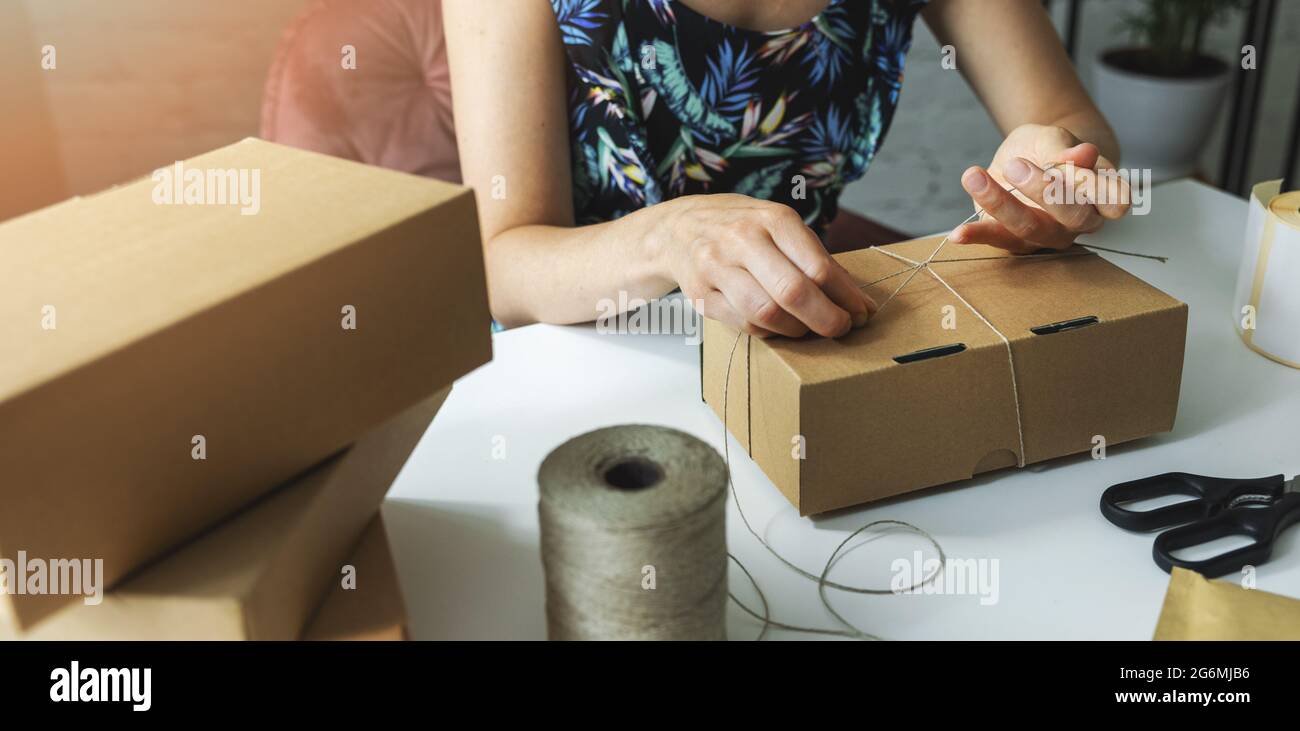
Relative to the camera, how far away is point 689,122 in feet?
3.79

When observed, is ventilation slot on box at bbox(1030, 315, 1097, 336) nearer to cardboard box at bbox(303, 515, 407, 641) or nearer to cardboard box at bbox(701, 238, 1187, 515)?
cardboard box at bbox(701, 238, 1187, 515)

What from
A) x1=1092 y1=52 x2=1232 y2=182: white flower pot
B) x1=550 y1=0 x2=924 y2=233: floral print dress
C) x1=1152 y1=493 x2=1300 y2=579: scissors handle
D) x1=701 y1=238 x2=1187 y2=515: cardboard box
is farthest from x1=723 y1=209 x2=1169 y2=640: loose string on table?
x1=1092 y1=52 x2=1232 y2=182: white flower pot

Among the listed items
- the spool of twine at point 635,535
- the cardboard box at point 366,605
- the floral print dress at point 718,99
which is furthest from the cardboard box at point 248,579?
the floral print dress at point 718,99

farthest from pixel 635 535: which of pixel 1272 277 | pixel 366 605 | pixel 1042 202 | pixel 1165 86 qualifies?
pixel 1165 86

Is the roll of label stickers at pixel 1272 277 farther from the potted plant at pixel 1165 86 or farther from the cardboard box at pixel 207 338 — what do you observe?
the potted plant at pixel 1165 86

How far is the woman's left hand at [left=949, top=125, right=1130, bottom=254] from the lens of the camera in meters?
0.81

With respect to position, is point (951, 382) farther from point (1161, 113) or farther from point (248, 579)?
point (1161, 113)

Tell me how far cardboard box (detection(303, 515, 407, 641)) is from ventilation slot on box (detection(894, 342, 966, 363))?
1.06 ft

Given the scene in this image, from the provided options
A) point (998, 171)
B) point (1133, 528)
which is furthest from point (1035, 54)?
point (1133, 528)

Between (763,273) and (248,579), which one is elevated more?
(763,273)

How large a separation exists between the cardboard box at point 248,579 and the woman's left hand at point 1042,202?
463mm

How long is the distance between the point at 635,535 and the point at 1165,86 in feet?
7.32

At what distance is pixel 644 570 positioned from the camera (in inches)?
20.4
